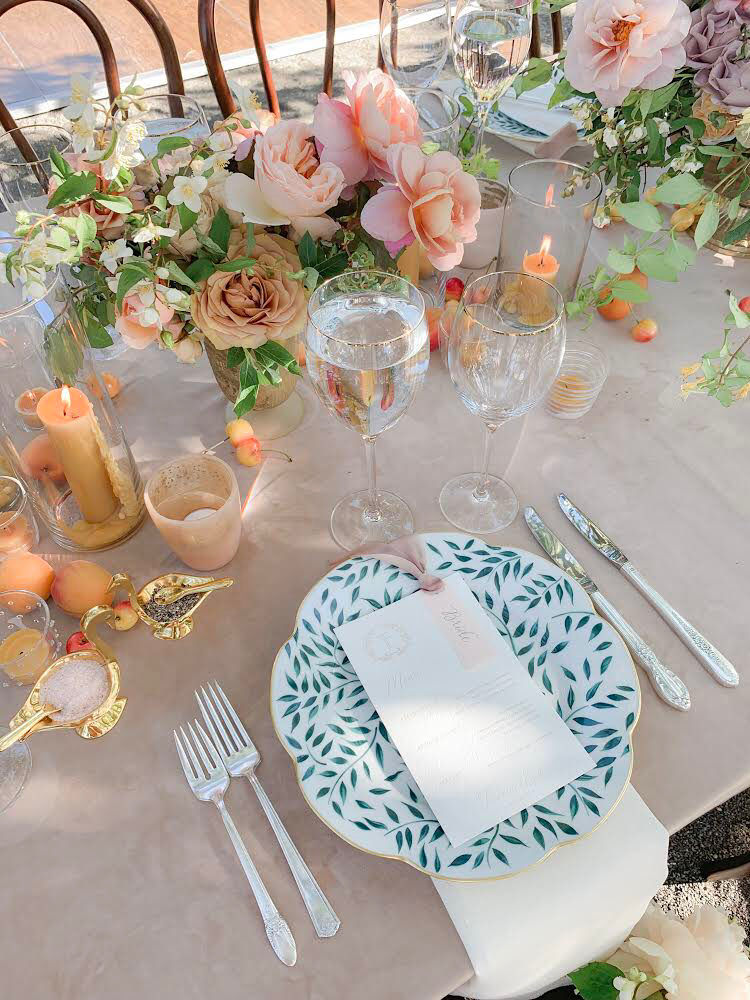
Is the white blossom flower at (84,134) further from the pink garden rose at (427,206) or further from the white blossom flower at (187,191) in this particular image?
the pink garden rose at (427,206)

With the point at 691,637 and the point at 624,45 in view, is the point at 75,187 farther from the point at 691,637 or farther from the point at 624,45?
the point at 691,637

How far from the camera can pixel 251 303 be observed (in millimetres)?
746

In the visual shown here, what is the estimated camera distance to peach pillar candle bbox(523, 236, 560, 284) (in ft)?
3.21

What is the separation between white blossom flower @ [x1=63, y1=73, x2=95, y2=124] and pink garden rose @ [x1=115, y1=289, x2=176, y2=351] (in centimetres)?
17

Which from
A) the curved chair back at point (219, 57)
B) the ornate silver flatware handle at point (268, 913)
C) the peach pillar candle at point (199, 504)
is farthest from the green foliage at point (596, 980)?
the curved chair back at point (219, 57)

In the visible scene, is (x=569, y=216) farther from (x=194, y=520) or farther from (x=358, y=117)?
(x=194, y=520)

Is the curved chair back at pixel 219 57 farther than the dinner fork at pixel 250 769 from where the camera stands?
Yes

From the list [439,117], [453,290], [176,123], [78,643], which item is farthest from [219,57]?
[78,643]

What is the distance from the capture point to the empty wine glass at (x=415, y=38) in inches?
44.6

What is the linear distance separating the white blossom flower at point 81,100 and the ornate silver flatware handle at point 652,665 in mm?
689

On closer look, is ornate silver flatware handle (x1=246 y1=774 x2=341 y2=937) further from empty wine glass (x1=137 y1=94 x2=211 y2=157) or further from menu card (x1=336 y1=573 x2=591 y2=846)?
empty wine glass (x1=137 y1=94 x2=211 y2=157)

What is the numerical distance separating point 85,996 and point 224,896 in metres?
0.12

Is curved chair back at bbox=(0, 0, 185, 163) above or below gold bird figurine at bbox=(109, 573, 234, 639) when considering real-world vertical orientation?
above

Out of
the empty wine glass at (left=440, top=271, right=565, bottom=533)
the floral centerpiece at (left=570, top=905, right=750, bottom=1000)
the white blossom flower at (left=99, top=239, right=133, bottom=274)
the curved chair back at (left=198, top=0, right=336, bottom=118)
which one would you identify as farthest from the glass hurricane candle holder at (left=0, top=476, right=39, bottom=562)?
the curved chair back at (left=198, top=0, right=336, bottom=118)
